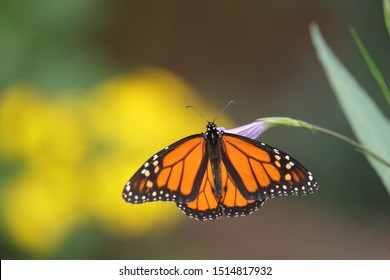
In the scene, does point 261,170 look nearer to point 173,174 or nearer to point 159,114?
point 173,174

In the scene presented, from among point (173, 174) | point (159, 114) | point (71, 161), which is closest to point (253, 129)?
point (173, 174)

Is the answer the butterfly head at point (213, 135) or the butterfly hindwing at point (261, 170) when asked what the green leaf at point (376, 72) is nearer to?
the butterfly hindwing at point (261, 170)

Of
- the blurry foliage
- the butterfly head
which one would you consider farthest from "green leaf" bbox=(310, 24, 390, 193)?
the blurry foliage

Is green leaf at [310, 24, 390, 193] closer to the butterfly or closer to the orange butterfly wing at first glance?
the butterfly

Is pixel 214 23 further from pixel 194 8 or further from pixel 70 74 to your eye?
pixel 70 74

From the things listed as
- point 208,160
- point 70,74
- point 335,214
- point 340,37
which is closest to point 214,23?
point 340,37
